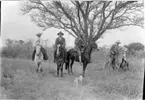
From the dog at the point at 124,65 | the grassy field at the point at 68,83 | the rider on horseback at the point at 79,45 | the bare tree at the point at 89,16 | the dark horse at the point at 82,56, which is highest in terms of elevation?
the bare tree at the point at 89,16

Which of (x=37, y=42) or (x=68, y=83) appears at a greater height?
(x=37, y=42)

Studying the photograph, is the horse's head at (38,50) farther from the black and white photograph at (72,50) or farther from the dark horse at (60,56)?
the dark horse at (60,56)

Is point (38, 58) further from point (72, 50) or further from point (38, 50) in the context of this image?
point (72, 50)

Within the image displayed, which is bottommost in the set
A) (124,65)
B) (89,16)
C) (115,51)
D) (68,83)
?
(68,83)

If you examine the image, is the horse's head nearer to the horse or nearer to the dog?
the horse

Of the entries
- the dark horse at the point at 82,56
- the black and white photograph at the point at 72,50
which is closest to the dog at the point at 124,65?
the black and white photograph at the point at 72,50

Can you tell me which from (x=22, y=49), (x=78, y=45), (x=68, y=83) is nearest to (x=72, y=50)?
(x=78, y=45)

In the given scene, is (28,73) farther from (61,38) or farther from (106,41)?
(106,41)
